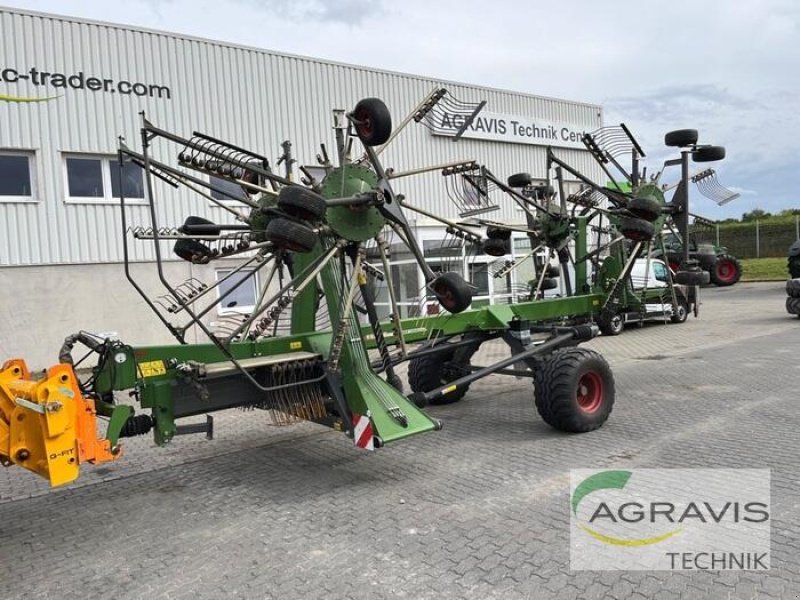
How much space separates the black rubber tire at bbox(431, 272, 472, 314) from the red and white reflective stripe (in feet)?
4.12

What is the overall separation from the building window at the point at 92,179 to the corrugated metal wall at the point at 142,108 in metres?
0.19

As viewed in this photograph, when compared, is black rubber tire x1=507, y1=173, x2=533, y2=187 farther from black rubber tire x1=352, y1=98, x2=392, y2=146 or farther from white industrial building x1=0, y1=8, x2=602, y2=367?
black rubber tire x1=352, y1=98, x2=392, y2=146

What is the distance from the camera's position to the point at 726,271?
22844 mm

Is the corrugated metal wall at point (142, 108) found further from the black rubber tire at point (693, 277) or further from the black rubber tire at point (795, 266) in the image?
the black rubber tire at point (795, 266)

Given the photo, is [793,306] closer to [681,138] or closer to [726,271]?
[726,271]

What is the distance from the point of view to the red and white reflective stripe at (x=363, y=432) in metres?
5.66

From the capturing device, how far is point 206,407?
563 centimetres

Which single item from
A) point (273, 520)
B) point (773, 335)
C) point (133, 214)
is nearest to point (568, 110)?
point (773, 335)

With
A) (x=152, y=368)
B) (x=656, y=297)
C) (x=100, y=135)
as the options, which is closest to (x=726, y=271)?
(x=656, y=297)

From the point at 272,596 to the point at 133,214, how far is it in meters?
11.9

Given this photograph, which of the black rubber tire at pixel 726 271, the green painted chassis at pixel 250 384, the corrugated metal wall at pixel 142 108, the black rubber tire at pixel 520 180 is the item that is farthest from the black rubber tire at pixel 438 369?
the black rubber tire at pixel 726 271

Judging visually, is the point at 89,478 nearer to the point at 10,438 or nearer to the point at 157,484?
the point at 157,484

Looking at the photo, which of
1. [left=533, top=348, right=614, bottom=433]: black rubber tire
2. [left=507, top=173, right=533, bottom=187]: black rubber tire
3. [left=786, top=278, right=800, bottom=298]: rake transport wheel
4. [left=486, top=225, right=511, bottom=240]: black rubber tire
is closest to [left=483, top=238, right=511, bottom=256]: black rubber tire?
[left=486, top=225, right=511, bottom=240]: black rubber tire

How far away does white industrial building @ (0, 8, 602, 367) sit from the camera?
12.9 metres
